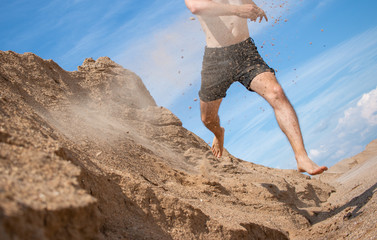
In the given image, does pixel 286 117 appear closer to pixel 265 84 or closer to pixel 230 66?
pixel 265 84

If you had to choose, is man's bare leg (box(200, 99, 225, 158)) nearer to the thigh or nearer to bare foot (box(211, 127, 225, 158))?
bare foot (box(211, 127, 225, 158))

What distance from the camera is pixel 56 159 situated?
5.98ft

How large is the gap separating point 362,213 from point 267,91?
1.73 metres

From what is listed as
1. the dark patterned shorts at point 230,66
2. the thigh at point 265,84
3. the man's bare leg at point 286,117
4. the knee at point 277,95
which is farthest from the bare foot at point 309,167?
the dark patterned shorts at point 230,66

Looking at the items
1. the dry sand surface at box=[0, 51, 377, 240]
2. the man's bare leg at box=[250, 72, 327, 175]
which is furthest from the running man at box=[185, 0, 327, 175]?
the dry sand surface at box=[0, 51, 377, 240]

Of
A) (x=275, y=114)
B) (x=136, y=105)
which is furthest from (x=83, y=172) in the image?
(x=136, y=105)

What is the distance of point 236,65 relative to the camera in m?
4.12

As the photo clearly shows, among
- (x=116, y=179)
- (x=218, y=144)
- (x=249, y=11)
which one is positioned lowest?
(x=218, y=144)

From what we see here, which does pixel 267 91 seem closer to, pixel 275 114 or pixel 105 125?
pixel 275 114

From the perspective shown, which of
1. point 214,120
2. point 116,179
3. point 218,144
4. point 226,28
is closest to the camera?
point 116,179

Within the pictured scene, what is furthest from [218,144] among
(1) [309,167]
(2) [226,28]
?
(1) [309,167]

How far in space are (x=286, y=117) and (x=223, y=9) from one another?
120cm

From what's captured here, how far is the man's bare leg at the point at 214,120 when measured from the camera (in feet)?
15.4

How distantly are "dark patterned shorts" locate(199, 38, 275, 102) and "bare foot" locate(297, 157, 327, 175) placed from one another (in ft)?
3.18
